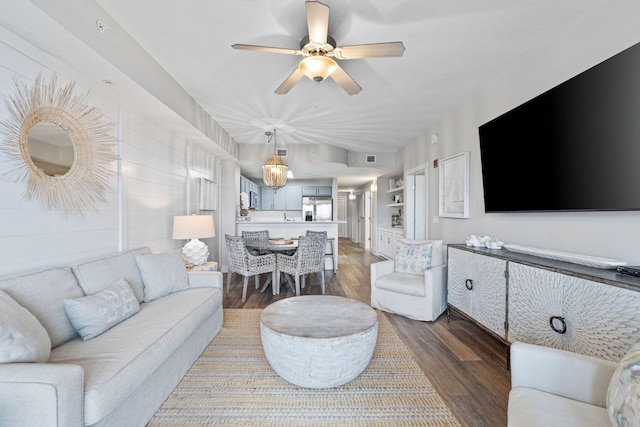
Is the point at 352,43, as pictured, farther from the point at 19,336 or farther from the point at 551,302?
the point at 19,336

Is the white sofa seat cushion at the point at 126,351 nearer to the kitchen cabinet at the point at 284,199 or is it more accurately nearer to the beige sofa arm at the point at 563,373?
the beige sofa arm at the point at 563,373

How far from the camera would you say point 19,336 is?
4.08 feet

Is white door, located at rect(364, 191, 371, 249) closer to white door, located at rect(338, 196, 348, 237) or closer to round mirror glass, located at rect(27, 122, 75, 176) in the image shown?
white door, located at rect(338, 196, 348, 237)

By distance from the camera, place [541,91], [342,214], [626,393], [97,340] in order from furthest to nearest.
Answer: [342,214], [541,91], [97,340], [626,393]

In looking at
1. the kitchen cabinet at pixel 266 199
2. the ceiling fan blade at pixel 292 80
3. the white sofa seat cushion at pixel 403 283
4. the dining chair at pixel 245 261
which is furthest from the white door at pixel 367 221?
the ceiling fan blade at pixel 292 80

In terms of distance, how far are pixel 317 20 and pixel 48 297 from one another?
2.31 m

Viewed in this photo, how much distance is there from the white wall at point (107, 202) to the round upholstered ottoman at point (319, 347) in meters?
1.60

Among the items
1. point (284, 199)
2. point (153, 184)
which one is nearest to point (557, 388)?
point (153, 184)

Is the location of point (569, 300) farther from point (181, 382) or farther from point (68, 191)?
point (68, 191)

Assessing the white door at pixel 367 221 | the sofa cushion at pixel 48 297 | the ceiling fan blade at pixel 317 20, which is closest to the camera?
the sofa cushion at pixel 48 297

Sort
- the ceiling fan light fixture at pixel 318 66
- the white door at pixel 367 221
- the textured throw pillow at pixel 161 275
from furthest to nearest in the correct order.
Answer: the white door at pixel 367 221, the textured throw pillow at pixel 161 275, the ceiling fan light fixture at pixel 318 66

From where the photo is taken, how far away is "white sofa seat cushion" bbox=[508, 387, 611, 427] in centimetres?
105

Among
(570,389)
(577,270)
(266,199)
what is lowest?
(570,389)

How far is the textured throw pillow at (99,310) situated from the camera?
171 cm
